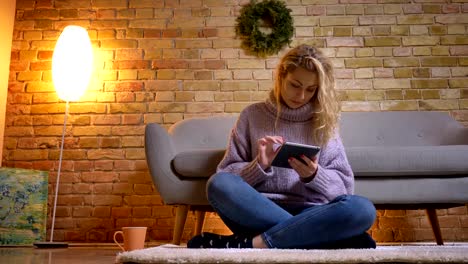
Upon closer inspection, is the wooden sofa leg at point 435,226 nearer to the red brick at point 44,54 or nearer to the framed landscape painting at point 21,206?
the framed landscape painting at point 21,206

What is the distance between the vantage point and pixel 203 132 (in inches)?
103

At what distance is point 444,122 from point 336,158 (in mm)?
1408

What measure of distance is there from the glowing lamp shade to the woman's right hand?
68.1 inches

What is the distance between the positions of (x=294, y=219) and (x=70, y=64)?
6.67ft

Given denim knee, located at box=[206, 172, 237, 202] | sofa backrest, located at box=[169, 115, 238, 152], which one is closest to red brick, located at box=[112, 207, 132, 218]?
sofa backrest, located at box=[169, 115, 238, 152]

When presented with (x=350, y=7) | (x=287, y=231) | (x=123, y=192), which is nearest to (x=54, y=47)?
(x=123, y=192)

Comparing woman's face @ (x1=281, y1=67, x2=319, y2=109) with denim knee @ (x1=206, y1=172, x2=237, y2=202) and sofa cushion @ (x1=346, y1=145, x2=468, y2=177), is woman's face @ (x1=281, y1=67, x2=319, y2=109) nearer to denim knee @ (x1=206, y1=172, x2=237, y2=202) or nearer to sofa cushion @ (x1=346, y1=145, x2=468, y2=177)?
denim knee @ (x1=206, y1=172, x2=237, y2=202)

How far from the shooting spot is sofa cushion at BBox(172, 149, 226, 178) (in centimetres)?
198

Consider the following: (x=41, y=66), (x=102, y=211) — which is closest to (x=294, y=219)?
(x=102, y=211)

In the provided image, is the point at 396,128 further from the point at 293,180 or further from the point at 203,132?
the point at 293,180

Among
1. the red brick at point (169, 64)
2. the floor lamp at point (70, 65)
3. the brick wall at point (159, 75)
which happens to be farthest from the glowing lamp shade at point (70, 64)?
the red brick at point (169, 64)

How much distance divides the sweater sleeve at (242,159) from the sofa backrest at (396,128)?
3.74 ft

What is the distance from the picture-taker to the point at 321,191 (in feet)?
4.56

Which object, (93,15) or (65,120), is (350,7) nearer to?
(93,15)
